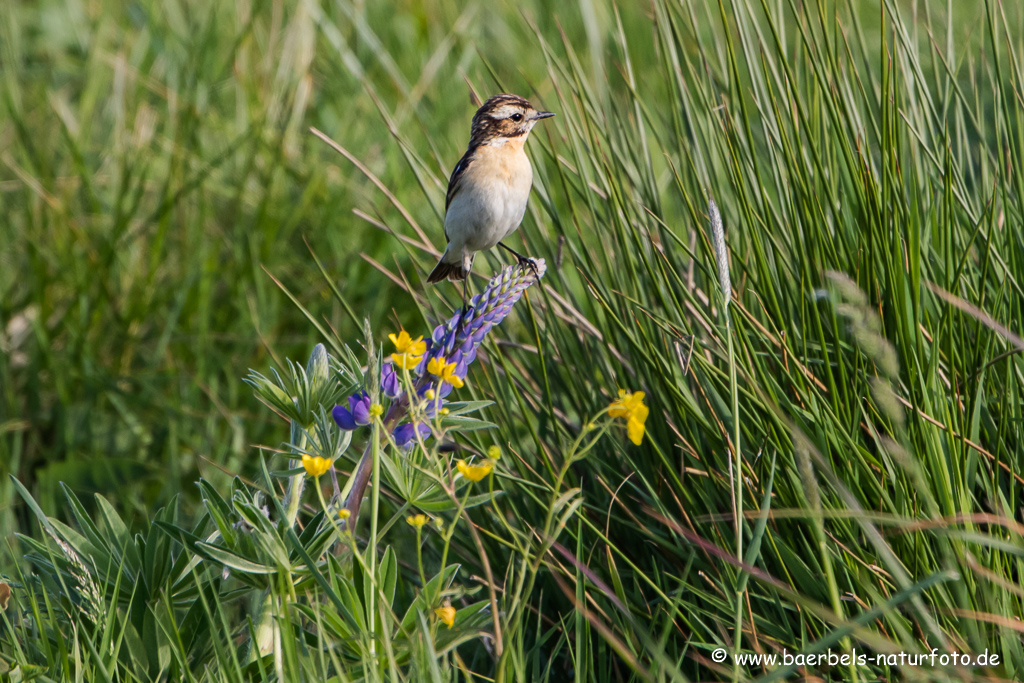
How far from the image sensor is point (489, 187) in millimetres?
1626

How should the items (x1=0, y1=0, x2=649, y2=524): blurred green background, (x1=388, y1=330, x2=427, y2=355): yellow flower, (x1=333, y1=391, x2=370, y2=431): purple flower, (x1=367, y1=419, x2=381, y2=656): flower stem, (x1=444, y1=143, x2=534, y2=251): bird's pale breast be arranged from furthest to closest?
1. (x1=0, y1=0, x2=649, y2=524): blurred green background
2. (x1=444, y1=143, x2=534, y2=251): bird's pale breast
3. (x1=333, y1=391, x2=370, y2=431): purple flower
4. (x1=388, y1=330, x2=427, y2=355): yellow flower
5. (x1=367, y1=419, x2=381, y2=656): flower stem

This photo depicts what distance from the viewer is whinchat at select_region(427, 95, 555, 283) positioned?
1.60m

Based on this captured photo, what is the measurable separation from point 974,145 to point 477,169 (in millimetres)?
2176

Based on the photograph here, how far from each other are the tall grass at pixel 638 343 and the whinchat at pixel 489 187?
0.15m

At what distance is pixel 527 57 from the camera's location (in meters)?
4.47

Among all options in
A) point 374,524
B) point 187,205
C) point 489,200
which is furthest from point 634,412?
point 187,205

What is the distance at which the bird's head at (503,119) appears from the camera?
177 centimetres

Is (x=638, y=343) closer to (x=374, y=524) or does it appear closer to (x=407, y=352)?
(x=407, y=352)

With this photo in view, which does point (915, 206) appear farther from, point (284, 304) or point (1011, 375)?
point (284, 304)

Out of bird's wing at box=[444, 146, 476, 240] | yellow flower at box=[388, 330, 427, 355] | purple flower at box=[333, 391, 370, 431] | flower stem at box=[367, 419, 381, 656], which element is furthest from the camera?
bird's wing at box=[444, 146, 476, 240]

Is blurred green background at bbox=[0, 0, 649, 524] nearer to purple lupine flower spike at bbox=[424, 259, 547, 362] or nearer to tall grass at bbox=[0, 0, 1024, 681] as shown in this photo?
tall grass at bbox=[0, 0, 1024, 681]

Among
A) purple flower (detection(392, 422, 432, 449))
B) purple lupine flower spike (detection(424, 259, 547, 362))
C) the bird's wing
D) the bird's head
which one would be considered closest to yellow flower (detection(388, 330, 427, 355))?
purple lupine flower spike (detection(424, 259, 547, 362))

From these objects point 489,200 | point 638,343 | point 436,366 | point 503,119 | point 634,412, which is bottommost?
point 638,343

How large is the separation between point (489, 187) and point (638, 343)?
448mm
